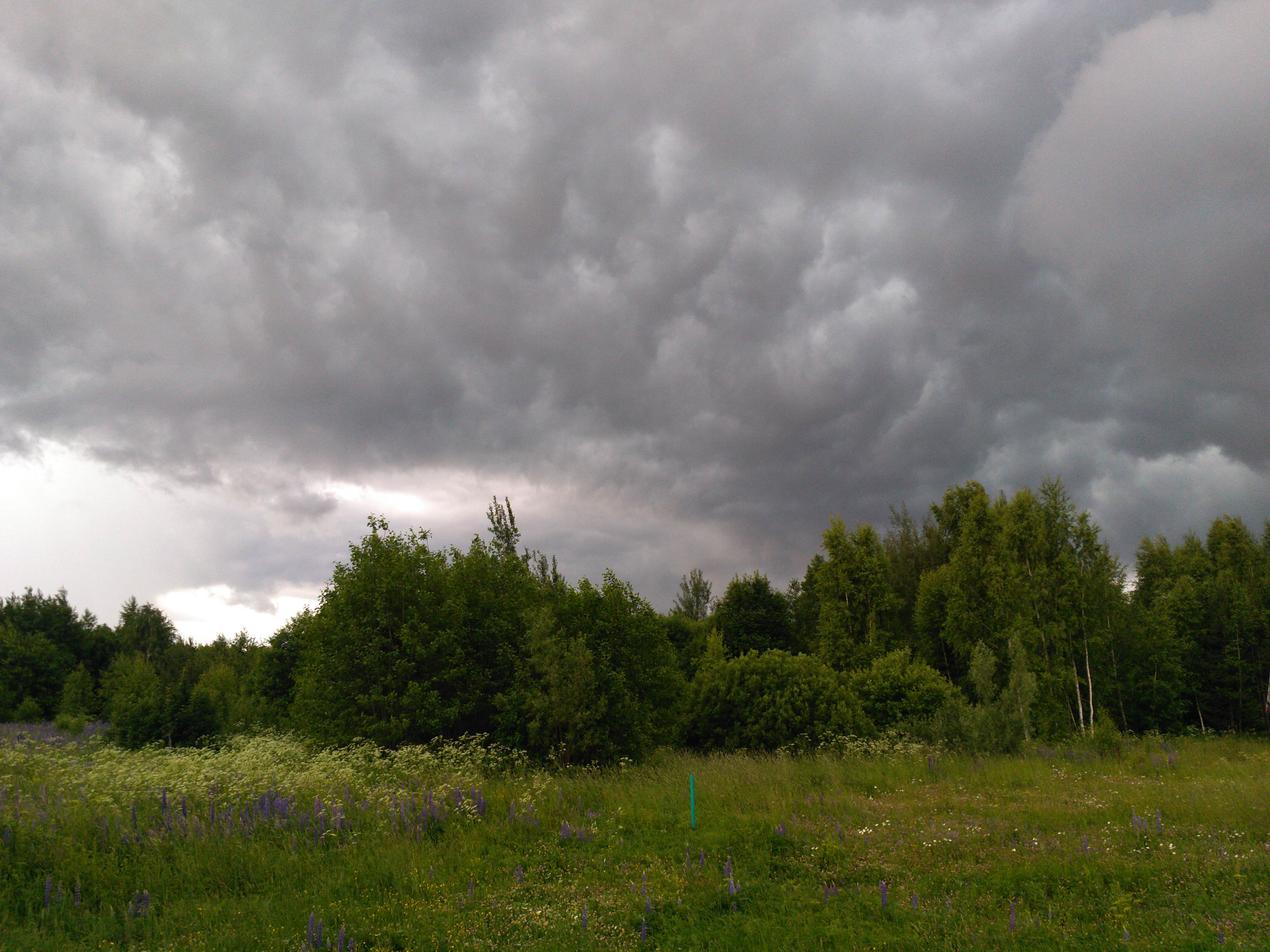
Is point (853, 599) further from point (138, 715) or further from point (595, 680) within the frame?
point (138, 715)

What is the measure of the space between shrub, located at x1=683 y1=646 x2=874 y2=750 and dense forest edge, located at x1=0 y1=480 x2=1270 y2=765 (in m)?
0.08

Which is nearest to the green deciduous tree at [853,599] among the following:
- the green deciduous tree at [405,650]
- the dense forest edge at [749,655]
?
the dense forest edge at [749,655]

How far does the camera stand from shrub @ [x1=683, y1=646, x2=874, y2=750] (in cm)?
2219

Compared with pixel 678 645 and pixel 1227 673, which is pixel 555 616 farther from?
pixel 1227 673

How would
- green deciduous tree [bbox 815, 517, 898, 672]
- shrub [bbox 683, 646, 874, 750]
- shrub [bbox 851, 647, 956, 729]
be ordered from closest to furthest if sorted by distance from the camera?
shrub [bbox 683, 646, 874, 750]
shrub [bbox 851, 647, 956, 729]
green deciduous tree [bbox 815, 517, 898, 672]

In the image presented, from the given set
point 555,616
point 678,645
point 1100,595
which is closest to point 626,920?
point 555,616

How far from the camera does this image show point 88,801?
11.0 m

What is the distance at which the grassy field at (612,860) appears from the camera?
747 centimetres

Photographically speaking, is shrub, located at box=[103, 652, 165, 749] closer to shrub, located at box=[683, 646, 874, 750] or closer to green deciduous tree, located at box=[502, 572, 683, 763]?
green deciduous tree, located at box=[502, 572, 683, 763]

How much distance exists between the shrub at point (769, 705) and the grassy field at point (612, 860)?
801cm

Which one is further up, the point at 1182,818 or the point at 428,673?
the point at 428,673

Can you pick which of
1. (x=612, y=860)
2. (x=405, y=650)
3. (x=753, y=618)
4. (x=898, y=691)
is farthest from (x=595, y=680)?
(x=753, y=618)

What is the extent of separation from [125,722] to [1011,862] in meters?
29.3

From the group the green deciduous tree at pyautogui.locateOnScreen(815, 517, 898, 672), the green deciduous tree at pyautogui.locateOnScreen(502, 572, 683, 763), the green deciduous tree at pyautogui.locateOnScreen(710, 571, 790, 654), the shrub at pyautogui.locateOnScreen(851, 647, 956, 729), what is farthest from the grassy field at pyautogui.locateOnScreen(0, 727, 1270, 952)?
the green deciduous tree at pyautogui.locateOnScreen(710, 571, 790, 654)
